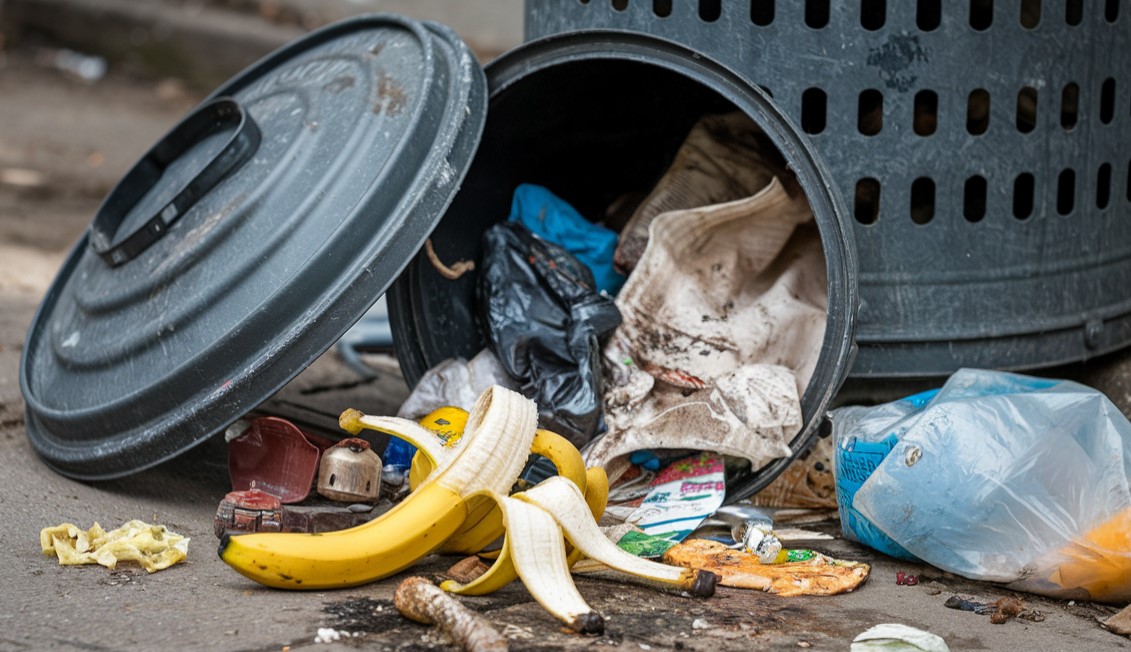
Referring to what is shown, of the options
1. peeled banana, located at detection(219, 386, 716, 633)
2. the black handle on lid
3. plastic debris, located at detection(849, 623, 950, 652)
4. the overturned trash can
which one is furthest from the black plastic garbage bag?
plastic debris, located at detection(849, 623, 950, 652)

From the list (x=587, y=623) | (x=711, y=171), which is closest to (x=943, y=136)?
(x=711, y=171)

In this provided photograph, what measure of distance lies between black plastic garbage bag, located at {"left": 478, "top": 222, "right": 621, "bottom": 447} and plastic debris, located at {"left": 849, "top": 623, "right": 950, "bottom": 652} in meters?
0.89

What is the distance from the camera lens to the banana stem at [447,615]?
63.5 inches

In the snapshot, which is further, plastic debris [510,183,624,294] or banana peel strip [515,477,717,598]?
plastic debris [510,183,624,294]

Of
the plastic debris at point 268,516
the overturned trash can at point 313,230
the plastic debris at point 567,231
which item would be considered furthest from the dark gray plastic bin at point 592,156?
the plastic debris at point 268,516

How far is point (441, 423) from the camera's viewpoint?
8.15 feet

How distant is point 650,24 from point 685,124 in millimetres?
521

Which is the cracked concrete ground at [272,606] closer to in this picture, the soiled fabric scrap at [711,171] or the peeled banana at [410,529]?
the peeled banana at [410,529]

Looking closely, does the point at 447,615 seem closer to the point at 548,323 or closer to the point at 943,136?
the point at 548,323

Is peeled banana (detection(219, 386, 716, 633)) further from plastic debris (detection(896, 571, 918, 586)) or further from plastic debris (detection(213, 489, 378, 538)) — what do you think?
plastic debris (detection(896, 571, 918, 586))

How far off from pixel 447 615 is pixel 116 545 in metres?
0.70

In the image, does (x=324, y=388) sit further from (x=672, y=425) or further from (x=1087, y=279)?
(x=1087, y=279)

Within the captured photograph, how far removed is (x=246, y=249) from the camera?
2336mm

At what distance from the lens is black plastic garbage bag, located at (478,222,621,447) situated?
8.31 feet
